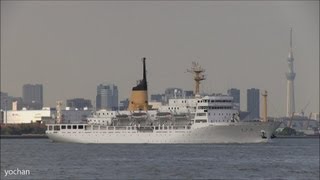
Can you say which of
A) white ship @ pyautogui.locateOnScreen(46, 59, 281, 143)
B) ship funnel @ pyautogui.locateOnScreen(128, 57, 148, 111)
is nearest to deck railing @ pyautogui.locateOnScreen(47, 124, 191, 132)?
white ship @ pyautogui.locateOnScreen(46, 59, 281, 143)

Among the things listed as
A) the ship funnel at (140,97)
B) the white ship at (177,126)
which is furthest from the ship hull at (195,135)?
the ship funnel at (140,97)

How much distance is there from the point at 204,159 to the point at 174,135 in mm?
39780

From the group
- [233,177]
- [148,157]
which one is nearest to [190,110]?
[148,157]

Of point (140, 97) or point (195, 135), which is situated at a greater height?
point (140, 97)

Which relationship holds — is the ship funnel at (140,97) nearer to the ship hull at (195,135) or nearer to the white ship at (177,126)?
the white ship at (177,126)

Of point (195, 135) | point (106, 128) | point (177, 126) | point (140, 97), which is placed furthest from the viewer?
point (140, 97)

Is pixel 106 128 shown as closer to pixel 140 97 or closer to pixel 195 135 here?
pixel 140 97

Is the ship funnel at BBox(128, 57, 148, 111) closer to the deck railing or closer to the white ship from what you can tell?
the white ship

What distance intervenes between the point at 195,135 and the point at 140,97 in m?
18.3

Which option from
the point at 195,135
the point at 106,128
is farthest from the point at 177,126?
the point at 106,128

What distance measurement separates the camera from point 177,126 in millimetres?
121438

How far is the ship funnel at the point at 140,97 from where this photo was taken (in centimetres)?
13300

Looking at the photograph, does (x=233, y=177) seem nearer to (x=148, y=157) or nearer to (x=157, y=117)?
(x=148, y=157)

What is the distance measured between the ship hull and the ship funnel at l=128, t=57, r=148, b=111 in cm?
751
